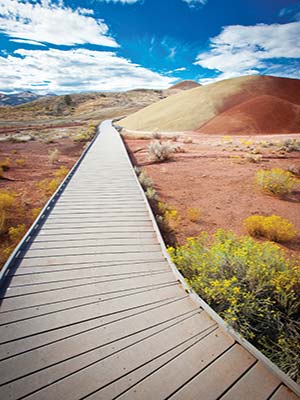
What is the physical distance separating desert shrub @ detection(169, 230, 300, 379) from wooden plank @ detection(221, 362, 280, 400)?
34cm

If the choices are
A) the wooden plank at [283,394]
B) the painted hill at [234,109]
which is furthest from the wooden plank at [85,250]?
the painted hill at [234,109]

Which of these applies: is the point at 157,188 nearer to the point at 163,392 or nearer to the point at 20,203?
the point at 20,203

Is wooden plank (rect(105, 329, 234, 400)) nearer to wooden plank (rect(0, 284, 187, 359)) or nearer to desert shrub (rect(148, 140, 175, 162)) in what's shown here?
wooden plank (rect(0, 284, 187, 359))

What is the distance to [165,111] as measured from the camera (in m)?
34.0

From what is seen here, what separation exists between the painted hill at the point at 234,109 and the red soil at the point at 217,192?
1358cm

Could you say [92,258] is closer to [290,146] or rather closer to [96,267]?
[96,267]

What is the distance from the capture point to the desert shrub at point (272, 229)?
4.84 metres

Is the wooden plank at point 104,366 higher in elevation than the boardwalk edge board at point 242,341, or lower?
lower

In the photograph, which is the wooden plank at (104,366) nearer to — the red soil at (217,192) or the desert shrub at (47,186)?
the red soil at (217,192)

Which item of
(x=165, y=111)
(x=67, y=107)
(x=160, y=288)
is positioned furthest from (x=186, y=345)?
(x=67, y=107)

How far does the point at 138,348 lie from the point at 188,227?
3752 mm

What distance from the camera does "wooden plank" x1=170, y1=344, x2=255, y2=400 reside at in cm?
174

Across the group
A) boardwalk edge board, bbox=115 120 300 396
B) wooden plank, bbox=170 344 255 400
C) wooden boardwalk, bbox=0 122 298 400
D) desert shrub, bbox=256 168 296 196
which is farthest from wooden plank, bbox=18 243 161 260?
desert shrub, bbox=256 168 296 196

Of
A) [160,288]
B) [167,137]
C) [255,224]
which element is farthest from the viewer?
[167,137]
